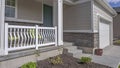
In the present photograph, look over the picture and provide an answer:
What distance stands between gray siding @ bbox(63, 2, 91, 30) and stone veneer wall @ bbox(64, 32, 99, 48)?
44 cm

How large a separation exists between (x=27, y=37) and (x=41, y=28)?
2.61 ft

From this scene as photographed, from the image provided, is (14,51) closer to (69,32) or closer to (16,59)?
(16,59)

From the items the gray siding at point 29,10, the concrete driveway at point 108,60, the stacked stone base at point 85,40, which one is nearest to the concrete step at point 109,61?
the concrete driveway at point 108,60

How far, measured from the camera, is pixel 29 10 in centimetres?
736

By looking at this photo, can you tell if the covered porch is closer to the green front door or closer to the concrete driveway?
the green front door

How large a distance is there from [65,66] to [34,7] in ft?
14.2

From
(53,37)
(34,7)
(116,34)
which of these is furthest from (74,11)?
(116,34)

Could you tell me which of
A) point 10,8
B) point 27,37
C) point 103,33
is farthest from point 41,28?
point 103,33

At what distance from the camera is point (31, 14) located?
24.7 feet

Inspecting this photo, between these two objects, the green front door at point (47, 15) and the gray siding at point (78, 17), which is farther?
the green front door at point (47, 15)

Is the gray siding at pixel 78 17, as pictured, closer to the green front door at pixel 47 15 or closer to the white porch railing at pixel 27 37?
the green front door at pixel 47 15

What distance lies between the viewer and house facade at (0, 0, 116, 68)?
4047mm

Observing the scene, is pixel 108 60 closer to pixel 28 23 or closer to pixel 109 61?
pixel 109 61

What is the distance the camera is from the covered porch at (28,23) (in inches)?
153
